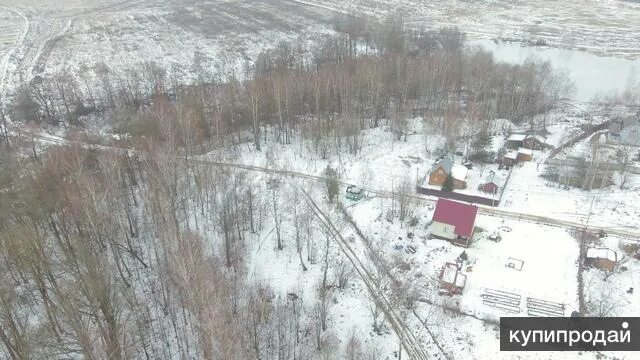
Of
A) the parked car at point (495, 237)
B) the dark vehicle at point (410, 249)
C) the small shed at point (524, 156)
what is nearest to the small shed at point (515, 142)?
the small shed at point (524, 156)

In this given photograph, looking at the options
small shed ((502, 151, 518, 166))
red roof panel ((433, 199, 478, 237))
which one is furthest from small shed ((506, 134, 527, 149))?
red roof panel ((433, 199, 478, 237))

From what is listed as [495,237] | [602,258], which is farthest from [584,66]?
[495,237]

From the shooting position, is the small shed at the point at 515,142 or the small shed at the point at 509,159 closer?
the small shed at the point at 509,159

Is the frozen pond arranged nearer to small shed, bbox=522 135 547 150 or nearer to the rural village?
the rural village

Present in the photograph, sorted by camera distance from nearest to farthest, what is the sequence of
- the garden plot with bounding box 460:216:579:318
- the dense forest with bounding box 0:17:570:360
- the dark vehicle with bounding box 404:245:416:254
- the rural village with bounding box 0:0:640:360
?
the dense forest with bounding box 0:17:570:360, the rural village with bounding box 0:0:640:360, the garden plot with bounding box 460:216:579:318, the dark vehicle with bounding box 404:245:416:254

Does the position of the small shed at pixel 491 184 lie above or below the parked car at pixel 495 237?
above

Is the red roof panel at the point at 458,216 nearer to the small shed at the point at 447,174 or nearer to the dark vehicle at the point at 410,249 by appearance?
the dark vehicle at the point at 410,249

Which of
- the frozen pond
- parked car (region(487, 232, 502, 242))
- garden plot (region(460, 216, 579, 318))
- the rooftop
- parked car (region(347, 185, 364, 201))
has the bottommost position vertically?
garden plot (region(460, 216, 579, 318))
